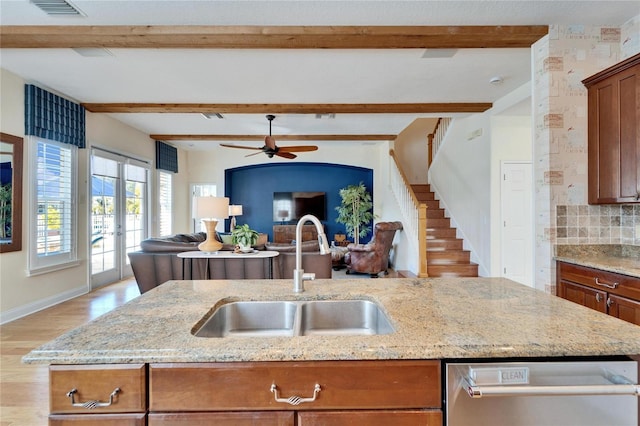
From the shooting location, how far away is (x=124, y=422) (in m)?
0.92

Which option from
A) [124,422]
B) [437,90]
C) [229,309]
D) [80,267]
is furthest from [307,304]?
[80,267]

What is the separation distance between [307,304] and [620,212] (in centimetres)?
293

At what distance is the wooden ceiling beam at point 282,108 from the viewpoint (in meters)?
4.99

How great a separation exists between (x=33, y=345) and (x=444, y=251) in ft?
18.2

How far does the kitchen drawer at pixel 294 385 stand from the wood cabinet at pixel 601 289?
1958mm

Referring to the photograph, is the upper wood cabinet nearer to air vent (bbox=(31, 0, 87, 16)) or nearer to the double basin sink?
the double basin sink

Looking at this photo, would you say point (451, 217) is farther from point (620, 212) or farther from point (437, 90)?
point (620, 212)

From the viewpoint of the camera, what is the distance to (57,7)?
8.38 ft

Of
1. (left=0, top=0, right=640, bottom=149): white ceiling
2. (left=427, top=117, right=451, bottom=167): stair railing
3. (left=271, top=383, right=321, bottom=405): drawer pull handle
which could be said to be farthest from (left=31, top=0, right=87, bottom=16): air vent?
(left=427, top=117, right=451, bottom=167): stair railing

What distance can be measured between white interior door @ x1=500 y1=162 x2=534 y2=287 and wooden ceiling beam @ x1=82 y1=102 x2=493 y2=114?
1.17 metres

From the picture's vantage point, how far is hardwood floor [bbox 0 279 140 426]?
84.3 inches

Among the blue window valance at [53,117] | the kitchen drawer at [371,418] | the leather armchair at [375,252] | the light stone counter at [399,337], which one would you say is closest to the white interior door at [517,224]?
the leather armchair at [375,252]

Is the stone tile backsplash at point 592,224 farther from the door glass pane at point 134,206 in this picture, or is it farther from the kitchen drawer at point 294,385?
the door glass pane at point 134,206

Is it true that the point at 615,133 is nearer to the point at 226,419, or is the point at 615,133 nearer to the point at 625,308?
the point at 625,308
